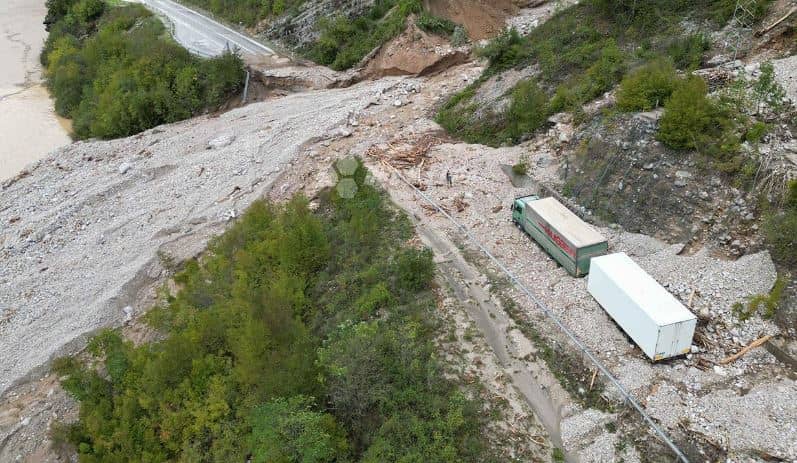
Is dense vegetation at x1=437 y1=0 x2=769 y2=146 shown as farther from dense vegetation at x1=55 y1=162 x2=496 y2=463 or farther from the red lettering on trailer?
dense vegetation at x1=55 y1=162 x2=496 y2=463

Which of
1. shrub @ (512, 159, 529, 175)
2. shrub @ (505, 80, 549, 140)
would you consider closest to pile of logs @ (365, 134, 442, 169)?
shrub @ (505, 80, 549, 140)

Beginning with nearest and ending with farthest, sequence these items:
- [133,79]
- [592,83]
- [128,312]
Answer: [128,312] < [592,83] < [133,79]

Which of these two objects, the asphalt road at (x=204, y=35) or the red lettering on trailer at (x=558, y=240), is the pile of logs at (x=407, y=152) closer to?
the red lettering on trailer at (x=558, y=240)

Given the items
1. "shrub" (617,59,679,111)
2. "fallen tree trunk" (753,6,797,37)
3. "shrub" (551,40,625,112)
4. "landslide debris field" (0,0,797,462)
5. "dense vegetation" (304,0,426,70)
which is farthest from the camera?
"dense vegetation" (304,0,426,70)

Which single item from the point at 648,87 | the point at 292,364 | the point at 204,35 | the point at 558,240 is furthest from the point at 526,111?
the point at 204,35

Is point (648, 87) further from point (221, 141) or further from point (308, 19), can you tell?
point (308, 19)

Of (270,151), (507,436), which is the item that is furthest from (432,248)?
(270,151)
